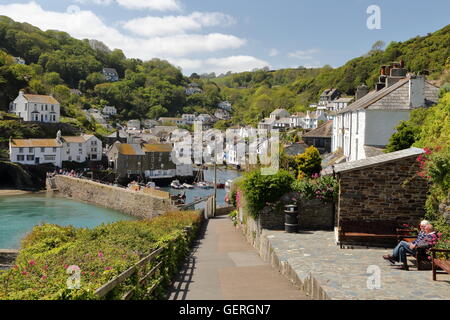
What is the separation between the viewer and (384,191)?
1224cm

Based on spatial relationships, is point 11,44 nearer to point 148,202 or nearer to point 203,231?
point 148,202

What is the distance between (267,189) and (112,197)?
3962 cm

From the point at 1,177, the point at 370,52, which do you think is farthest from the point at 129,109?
the point at 1,177

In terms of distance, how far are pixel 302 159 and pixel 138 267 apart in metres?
28.5

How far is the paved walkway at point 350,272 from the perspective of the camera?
7.37 meters

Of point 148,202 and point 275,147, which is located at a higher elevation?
point 275,147

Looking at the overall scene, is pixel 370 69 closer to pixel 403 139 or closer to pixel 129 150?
pixel 129 150

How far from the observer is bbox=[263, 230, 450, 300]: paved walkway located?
7.37m

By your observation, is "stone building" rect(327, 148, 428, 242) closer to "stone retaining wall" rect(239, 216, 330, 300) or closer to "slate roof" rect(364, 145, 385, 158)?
"stone retaining wall" rect(239, 216, 330, 300)

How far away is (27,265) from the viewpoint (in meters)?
9.46

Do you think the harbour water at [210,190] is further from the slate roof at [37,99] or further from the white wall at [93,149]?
the slate roof at [37,99]

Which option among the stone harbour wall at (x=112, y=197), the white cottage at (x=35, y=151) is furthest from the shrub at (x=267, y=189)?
the white cottage at (x=35, y=151)

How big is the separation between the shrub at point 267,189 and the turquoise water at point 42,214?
83.2 ft

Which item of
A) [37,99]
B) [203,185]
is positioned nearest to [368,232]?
[203,185]
